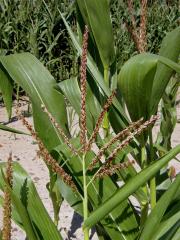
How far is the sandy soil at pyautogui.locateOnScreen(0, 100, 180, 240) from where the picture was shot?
1.84m

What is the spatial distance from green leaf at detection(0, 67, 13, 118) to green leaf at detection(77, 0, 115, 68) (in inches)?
7.9

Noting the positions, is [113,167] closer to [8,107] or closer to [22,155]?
[8,107]

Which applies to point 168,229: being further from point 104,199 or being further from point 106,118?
point 106,118

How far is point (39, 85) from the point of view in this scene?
1056mm

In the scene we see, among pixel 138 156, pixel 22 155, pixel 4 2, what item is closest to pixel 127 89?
pixel 138 156

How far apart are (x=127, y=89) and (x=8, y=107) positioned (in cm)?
27

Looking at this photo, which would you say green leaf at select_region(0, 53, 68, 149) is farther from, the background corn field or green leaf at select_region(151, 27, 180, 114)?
the background corn field

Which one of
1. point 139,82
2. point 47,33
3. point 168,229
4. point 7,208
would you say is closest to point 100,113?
point 139,82

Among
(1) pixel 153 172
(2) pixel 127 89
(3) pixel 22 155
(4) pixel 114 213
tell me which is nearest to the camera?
(1) pixel 153 172

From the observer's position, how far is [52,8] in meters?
4.79

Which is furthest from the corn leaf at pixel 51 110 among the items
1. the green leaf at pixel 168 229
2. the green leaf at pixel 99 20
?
the green leaf at pixel 168 229

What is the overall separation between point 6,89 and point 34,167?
1520 millimetres

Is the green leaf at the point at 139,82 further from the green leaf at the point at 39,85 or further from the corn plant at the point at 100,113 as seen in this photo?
the green leaf at the point at 39,85

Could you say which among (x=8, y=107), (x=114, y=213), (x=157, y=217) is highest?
(x=8, y=107)
